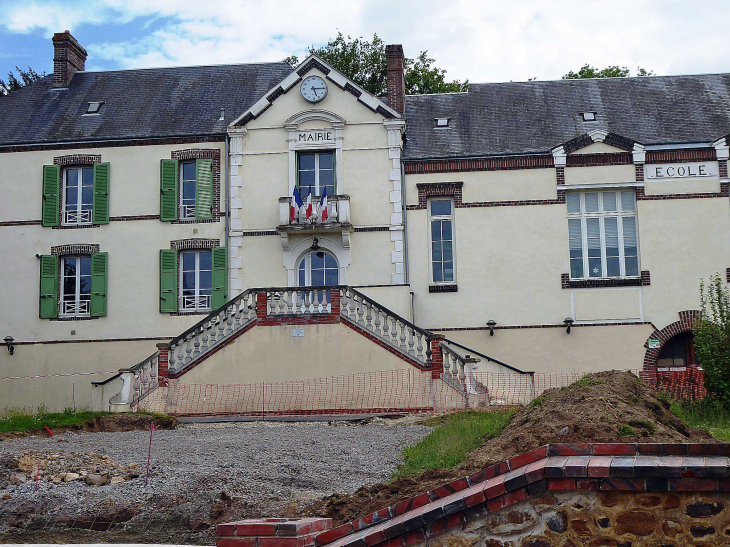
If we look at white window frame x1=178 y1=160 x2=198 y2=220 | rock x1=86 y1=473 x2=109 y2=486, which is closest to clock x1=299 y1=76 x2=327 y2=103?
white window frame x1=178 y1=160 x2=198 y2=220

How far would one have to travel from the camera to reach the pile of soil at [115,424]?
54.4ft

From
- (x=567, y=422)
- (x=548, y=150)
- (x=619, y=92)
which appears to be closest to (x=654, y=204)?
(x=548, y=150)

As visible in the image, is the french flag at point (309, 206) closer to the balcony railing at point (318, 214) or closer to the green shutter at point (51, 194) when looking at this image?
the balcony railing at point (318, 214)

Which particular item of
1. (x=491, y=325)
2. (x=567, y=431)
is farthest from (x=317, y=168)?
(x=567, y=431)

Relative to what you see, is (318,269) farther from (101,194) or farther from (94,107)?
(94,107)

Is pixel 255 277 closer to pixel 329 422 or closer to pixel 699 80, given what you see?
pixel 329 422

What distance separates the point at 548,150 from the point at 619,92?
4.07m

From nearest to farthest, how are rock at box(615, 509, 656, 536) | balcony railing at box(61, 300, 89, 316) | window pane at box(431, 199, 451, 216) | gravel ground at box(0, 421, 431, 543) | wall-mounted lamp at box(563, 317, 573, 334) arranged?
rock at box(615, 509, 656, 536), gravel ground at box(0, 421, 431, 543), wall-mounted lamp at box(563, 317, 573, 334), window pane at box(431, 199, 451, 216), balcony railing at box(61, 300, 89, 316)

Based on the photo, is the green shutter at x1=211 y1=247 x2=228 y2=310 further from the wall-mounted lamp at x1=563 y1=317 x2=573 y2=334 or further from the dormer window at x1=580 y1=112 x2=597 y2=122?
the dormer window at x1=580 y1=112 x2=597 y2=122

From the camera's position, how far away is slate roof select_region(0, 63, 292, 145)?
82.8 feet

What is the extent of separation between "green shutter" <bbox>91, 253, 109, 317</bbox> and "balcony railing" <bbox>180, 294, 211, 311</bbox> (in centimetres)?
212

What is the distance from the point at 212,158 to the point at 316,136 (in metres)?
2.94

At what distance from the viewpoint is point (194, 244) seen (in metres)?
24.0

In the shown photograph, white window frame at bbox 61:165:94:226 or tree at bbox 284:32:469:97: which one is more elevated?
tree at bbox 284:32:469:97
